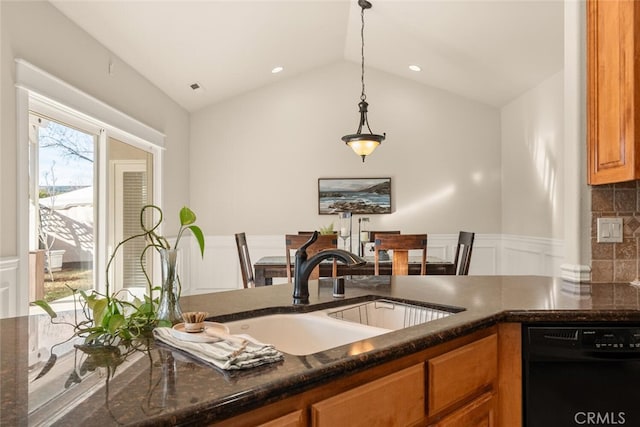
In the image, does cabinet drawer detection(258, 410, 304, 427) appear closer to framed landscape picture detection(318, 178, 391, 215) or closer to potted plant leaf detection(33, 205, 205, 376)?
potted plant leaf detection(33, 205, 205, 376)

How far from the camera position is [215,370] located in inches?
38.1

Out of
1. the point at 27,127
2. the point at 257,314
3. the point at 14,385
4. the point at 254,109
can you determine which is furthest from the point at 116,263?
the point at 14,385

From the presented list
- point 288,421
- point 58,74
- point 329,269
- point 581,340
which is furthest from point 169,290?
point 58,74

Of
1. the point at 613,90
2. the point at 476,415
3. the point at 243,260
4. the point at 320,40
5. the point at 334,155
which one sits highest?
the point at 320,40

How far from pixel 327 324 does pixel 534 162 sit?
178 inches

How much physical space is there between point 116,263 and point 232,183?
2265 millimetres

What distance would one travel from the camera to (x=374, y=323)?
182cm

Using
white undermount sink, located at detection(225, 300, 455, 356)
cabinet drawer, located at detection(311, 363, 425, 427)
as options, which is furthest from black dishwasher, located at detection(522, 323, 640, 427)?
cabinet drawer, located at detection(311, 363, 425, 427)

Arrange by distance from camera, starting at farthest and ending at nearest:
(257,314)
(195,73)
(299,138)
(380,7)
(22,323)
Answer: (299,138) < (195,73) < (380,7) < (257,314) < (22,323)

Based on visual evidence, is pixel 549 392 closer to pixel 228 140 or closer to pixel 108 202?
pixel 108 202

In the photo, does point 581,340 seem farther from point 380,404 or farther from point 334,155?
point 334,155

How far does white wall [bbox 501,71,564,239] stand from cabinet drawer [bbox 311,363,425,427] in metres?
3.94

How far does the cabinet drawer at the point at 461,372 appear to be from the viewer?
128 centimetres

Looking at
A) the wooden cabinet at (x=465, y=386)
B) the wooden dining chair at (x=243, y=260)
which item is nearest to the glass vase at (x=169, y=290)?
the wooden cabinet at (x=465, y=386)
